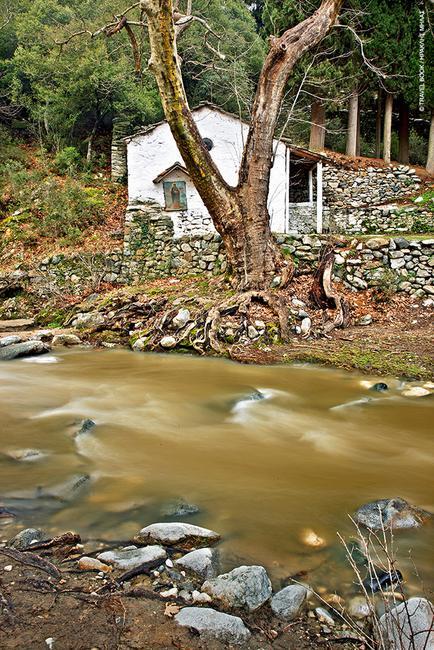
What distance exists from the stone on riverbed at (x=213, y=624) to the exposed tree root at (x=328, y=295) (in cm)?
654

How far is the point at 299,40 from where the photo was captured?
9266mm

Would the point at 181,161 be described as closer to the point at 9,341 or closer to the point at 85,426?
the point at 9,341

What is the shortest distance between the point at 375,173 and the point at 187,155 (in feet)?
50.2

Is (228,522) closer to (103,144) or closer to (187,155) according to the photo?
(187,155)

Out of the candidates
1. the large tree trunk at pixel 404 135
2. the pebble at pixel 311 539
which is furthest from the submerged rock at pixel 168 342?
the large tree trunk at pixel 404 135

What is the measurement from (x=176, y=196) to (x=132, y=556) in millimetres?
17342

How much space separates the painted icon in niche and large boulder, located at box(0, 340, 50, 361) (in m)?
11.7

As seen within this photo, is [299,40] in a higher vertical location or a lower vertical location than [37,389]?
higher

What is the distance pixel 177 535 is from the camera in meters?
2.47

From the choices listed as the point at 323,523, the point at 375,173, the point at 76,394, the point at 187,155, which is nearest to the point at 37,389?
the point at 76,394

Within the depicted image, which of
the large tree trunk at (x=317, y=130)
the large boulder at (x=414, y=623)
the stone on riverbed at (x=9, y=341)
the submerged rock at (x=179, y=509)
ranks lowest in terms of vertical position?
the submerged rock at (x=179, y=509)

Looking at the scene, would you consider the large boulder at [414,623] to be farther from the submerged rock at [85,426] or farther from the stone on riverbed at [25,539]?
the submerged rock at [85,426]

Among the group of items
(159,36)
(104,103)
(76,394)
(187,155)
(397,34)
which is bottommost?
(76,394)

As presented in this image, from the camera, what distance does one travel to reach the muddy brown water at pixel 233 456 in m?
2.62
